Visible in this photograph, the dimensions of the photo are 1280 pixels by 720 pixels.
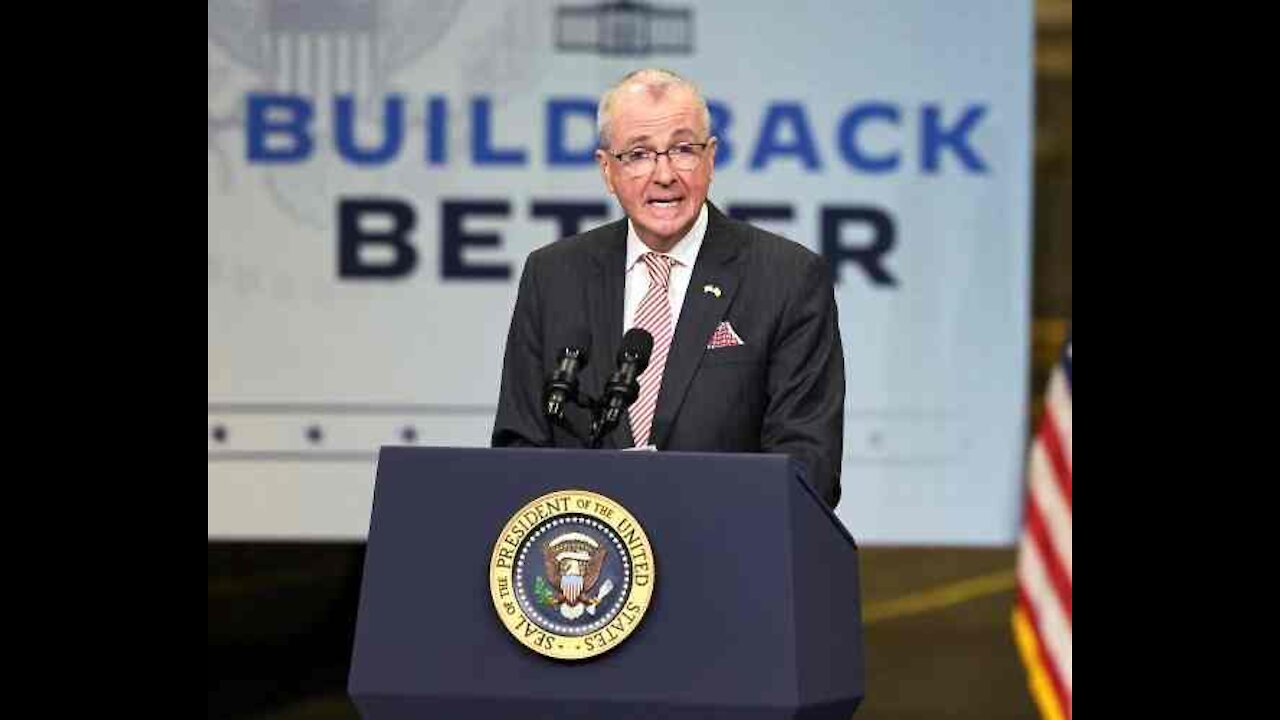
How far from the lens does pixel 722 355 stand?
3.09m

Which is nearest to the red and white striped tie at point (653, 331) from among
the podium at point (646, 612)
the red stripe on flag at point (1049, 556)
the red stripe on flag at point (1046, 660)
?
the podium at point (646, 612)

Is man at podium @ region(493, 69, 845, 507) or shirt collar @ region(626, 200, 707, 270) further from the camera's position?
shirt collar @ region(626, 200, 707, 270)

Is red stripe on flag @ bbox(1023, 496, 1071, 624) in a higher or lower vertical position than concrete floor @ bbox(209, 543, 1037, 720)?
higher

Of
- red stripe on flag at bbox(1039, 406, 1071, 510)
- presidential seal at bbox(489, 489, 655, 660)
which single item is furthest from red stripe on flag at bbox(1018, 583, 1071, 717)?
presidential seal at bbox(489, 489, 655, 660)

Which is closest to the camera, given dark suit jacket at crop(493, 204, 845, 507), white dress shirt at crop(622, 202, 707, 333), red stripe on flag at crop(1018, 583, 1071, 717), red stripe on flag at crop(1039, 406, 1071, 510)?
dark suit jacket at crop(493, 204, 845, 507)

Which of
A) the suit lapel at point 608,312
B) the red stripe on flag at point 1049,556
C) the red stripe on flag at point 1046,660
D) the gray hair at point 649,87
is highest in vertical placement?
the gray hair at point 649,87

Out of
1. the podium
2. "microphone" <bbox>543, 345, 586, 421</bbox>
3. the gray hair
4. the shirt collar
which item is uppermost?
the gray hair

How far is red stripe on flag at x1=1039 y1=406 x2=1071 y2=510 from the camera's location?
5.39 meters

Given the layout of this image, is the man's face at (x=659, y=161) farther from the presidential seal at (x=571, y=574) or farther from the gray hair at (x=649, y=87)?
the presidential seal at (x=571, y=574)

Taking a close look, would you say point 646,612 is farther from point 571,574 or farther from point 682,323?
point 682,323

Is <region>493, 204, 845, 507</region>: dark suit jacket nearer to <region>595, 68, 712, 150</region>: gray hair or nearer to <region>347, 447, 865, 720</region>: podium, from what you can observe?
<region>595, 68, 712, 150</region>: gray hair

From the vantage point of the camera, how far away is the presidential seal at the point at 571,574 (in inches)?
100

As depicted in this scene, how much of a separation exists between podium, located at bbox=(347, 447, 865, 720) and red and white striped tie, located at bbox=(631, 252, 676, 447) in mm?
516
